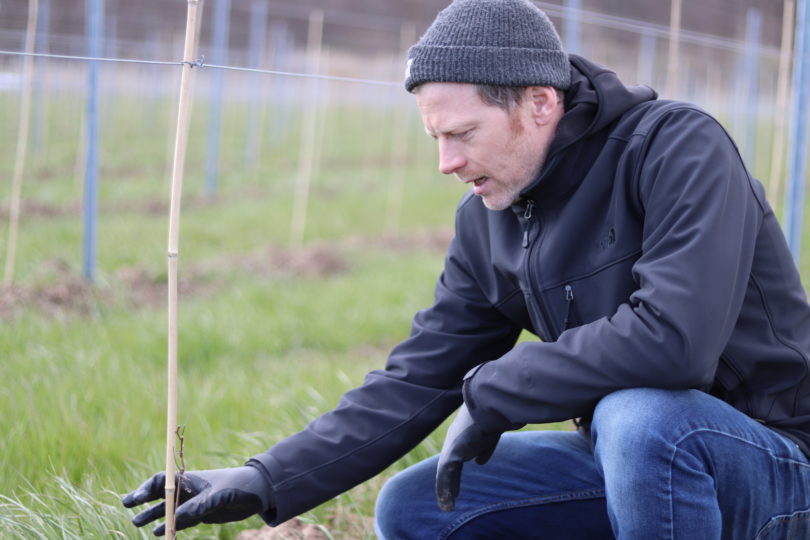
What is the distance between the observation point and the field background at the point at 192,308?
101 inches

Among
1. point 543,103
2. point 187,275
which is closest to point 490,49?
point 543,103

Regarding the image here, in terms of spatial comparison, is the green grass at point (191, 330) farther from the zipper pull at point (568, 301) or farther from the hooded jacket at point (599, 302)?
the zipper pull at point (568, 301)

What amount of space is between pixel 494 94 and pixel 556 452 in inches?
33.7

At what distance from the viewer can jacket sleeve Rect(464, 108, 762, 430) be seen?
1.56 meters

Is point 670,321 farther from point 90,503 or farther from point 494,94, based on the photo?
point 90,503

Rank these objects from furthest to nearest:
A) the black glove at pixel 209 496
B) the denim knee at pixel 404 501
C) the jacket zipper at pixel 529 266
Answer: the denim knee at pixel 404 501 → the jacket zipper at pixel 529 266 → the black glove at pixel 209 496

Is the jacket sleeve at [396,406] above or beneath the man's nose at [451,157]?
beneath

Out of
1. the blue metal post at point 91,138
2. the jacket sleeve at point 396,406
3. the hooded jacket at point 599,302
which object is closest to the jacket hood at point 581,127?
the hooded jacket at point 599,302

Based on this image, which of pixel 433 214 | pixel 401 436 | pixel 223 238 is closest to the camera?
pixel 401 436

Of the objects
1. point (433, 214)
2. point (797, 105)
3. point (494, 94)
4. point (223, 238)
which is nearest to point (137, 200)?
point (223, 238)

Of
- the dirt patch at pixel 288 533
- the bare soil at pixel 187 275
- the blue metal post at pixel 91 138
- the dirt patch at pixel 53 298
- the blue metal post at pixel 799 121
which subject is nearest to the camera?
the dirt patch at pixel 288 533

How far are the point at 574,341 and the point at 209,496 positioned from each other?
30.5 inches

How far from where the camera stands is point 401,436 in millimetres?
2055

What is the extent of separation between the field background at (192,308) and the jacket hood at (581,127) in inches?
42.0
